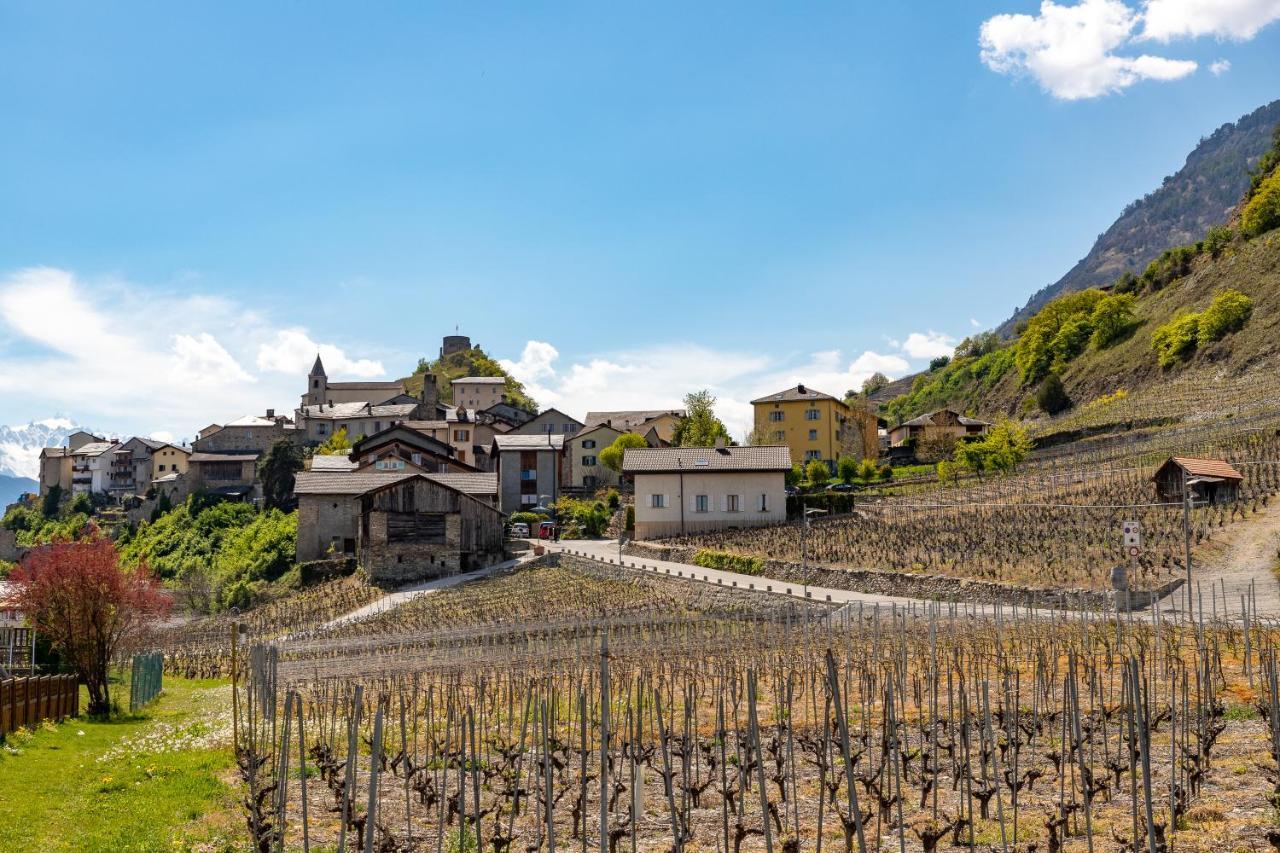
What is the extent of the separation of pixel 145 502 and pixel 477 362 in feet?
195

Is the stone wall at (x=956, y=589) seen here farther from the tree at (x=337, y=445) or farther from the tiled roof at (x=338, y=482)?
the tree at (x=337, y=445)

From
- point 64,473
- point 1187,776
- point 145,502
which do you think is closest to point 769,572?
point 1187,776

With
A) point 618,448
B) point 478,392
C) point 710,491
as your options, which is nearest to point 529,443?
point 618,448

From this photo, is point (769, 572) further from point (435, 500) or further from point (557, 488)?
point (557, 488)

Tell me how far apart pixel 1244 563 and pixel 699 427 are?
164ft

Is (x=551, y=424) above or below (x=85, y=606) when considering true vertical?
above

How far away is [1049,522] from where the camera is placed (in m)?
37.7

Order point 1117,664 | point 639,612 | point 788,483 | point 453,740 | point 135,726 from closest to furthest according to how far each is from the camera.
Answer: point 453,740 < point 1117,664 < point 135,726 < point 639,612 < point 788,483

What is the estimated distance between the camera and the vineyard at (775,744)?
10125 millimetres

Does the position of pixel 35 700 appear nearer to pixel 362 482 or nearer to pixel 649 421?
pixel 362 482

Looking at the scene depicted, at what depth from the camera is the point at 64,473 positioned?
114312 millimetres

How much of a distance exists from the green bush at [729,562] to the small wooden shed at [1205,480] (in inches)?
611

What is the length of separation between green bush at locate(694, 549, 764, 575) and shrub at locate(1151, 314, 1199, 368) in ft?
188

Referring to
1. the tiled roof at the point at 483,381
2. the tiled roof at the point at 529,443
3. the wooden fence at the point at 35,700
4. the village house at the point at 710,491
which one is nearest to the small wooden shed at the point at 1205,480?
the village house at the point at 710,491
